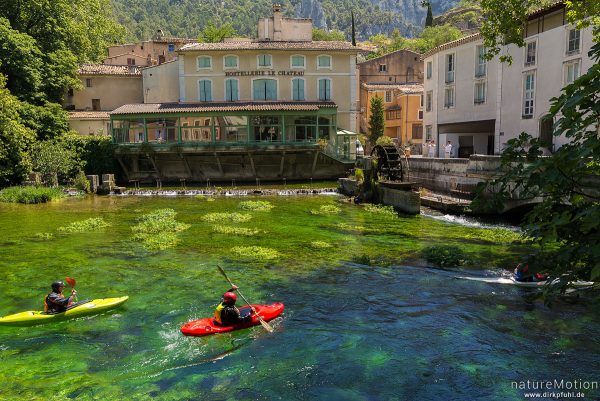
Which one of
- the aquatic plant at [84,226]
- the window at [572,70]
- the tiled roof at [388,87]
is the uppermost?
the tiled roof at [388,87]

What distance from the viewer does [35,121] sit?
1636 inches

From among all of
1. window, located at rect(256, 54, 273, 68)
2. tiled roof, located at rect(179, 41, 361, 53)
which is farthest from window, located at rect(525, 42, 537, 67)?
window, located at rect(256, 54, 273, 68)

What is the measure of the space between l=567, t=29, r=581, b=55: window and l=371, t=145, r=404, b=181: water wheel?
445 inches

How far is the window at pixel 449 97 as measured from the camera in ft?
137

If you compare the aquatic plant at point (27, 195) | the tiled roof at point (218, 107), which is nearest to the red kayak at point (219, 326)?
the aquatic plant at point (27, 195)

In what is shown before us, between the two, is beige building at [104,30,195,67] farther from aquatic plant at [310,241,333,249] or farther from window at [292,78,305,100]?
aquatic plant at [310,241,333,249]

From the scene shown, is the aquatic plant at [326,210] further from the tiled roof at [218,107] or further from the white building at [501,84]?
the tiled roof at [218,107]

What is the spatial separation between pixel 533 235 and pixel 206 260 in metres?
13.1

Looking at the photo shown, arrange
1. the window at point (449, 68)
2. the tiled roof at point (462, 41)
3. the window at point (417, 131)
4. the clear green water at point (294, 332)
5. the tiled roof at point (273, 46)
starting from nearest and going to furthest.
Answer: the clear green water at point (294, 332), the tiled roof at point (462, 41), the window at point (449, 68), the tiled roof at point (273, 46), the window at point (417, 131)

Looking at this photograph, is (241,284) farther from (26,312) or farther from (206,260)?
(26,312)

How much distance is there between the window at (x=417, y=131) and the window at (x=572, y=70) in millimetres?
31602

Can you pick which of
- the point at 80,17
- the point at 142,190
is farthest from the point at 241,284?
the point at 80,17

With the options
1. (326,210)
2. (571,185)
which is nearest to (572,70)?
(326,210)

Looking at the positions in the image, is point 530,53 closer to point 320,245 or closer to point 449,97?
point 449,97
